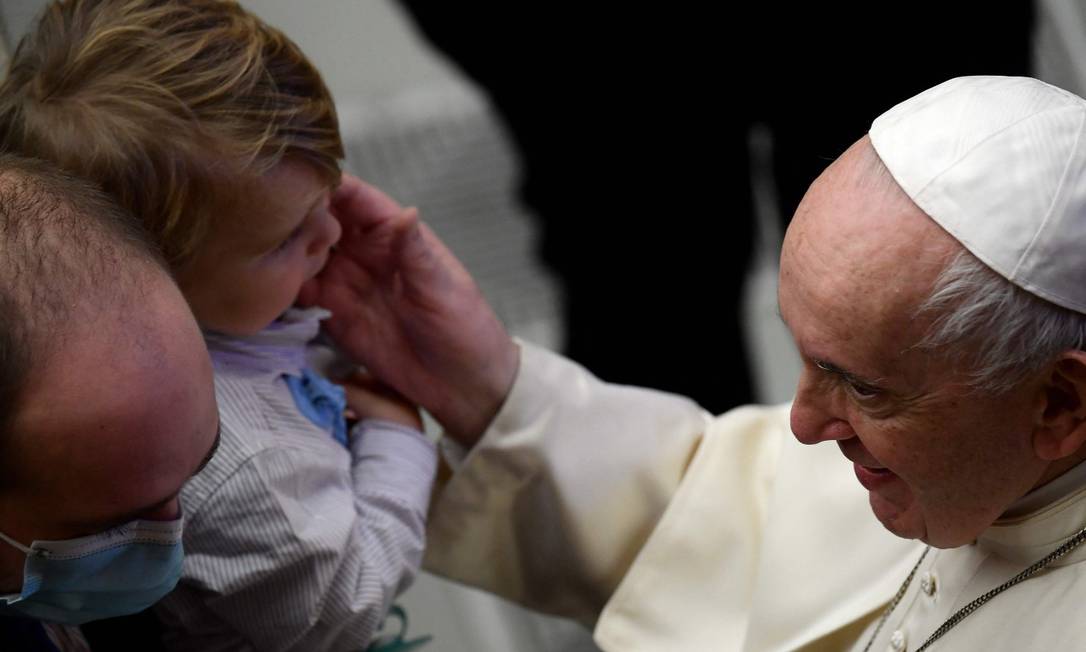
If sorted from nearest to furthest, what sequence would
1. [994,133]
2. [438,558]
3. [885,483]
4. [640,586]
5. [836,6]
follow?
[994,133]
[885,483]
[640,586]
[438,558]
[836,6]

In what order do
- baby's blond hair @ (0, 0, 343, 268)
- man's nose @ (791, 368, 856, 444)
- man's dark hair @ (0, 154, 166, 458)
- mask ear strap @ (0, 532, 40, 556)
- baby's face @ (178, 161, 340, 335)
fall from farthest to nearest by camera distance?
baby's face @ (178, 161, 340, 335) < baby's blond hair @ (0, 0, 343, 268) < man's nose @ (791, 368, 856, 444) < mask ear strap @ (0, 532, 40, 556) < man's dark hair @ (0, 154, 166, 458)

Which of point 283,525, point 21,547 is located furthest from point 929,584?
point 21,547

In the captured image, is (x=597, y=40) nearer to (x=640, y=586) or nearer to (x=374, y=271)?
(x=374, y=271)

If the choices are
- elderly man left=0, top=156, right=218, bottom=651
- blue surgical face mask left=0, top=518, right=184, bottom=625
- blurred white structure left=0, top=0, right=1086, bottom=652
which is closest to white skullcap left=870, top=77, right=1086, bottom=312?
elderly man left=0, top=156, right=218, bottom=651

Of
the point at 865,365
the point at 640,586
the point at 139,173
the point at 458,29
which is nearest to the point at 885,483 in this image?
the point at 865,365

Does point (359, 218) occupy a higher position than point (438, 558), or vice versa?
point (359, 218)

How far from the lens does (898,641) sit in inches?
71.4

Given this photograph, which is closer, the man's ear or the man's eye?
the man's ear

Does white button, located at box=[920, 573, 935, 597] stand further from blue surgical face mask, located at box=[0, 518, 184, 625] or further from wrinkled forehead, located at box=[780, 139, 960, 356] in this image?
blue surgical face mask, located at box=[0, 518, 184, 625]

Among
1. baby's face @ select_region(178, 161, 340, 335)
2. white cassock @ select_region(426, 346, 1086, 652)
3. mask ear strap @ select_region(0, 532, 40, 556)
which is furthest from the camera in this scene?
white cassock @ select_region(426, 346, 1086, 652)

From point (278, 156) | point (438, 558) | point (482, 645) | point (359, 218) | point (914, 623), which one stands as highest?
point (278, 156)

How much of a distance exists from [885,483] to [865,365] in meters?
0.21

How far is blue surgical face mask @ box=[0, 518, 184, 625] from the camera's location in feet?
4.89

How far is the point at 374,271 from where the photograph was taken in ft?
7.69
